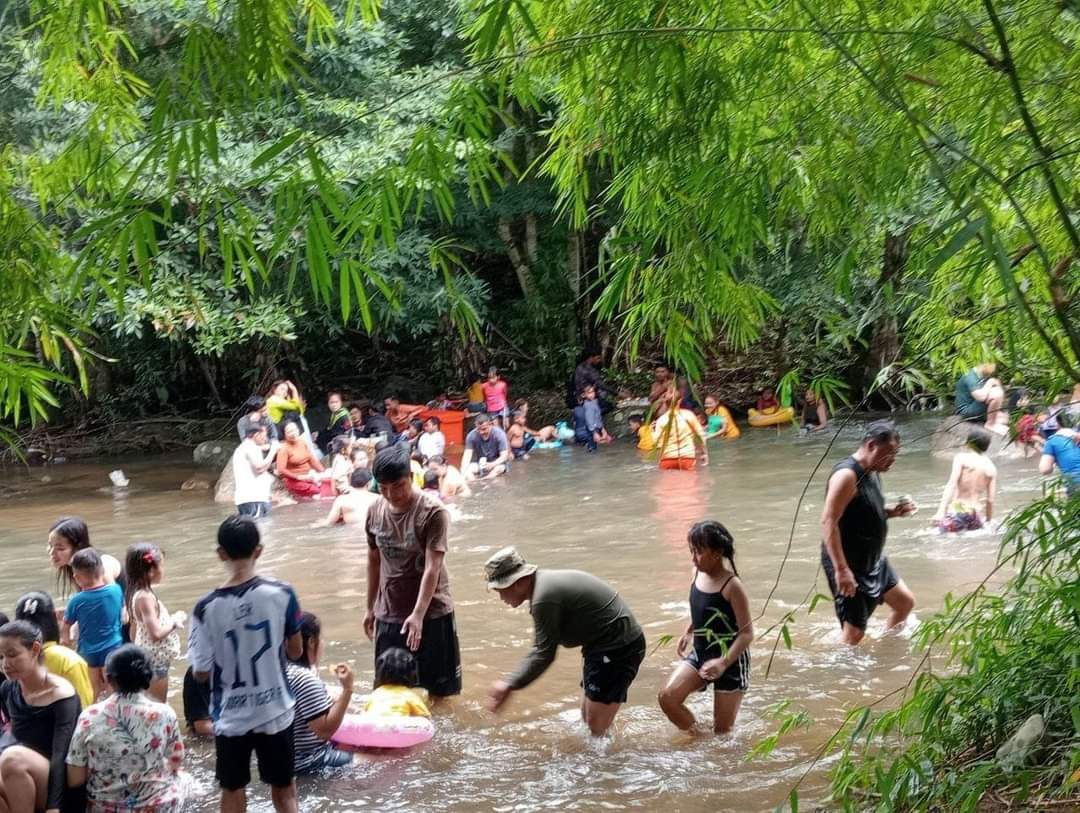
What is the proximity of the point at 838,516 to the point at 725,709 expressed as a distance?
1.34 m

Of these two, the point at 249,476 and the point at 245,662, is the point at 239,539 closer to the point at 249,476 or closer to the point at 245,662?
the point at 245,662

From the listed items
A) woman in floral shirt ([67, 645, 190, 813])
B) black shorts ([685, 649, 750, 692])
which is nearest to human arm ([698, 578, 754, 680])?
black shorts ([685, 649, 750, 692])

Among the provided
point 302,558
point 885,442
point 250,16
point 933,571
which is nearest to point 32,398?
point 250,16

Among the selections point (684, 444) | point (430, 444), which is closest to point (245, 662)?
point (684, 444)

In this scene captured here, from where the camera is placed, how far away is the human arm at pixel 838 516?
264 inches

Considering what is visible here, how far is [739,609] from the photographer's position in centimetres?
584

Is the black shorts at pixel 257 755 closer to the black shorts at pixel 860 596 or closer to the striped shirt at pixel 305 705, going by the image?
the striped shirt at pixel 305 705

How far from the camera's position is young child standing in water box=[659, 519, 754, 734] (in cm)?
585

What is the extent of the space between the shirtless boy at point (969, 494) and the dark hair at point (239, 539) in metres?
6.79

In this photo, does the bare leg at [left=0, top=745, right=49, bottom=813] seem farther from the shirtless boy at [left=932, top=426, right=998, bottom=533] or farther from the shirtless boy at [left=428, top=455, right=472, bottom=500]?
the shirtless boy at [left=428, top=455, right=472, bottom=500]

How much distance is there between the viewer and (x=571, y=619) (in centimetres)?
593

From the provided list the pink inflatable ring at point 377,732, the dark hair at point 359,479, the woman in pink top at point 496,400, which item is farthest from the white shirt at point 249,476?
the woman in pink top at point 496,400

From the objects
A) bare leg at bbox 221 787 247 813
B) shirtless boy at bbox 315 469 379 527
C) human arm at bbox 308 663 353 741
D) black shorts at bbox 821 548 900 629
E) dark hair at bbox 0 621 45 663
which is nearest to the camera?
dark hair at bbox 0 621 45 663

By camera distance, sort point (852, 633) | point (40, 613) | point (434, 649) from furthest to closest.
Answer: point (852, 633)
point (434, 649)
point (40, 613)
